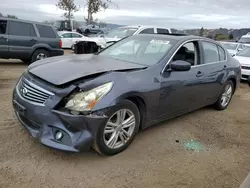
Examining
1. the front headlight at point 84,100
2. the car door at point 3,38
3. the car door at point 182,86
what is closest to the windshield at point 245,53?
the car door at point 182,86

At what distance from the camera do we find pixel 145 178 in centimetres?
317

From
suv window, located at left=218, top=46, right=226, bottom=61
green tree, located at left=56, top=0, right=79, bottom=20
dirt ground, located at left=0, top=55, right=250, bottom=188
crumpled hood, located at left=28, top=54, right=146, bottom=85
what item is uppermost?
green tree, located at left=56, top=0, right=79, bottom=20

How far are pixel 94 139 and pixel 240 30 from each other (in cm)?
3627

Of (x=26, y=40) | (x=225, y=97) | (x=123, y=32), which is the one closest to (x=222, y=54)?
(x=225, y=97)

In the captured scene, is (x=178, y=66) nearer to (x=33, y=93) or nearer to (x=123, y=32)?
(x=33, y=93)

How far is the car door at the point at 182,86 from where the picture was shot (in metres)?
4.09

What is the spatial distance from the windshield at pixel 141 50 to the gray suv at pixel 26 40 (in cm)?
619

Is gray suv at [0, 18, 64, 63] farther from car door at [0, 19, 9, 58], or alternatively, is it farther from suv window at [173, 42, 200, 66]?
suv window at [173, 42, 200, 66]

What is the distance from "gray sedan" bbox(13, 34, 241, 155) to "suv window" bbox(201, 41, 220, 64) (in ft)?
0.15

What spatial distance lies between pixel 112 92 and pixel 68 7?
31.4 meters

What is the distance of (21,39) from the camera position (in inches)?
Answer: 400

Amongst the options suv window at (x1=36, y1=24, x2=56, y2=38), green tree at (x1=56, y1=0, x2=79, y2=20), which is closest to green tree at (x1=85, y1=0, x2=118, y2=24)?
green tree at (x1=56, y1=0, x2=79, y2=20)

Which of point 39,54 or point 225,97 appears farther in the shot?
point 39,54

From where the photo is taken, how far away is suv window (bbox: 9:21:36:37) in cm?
1002
